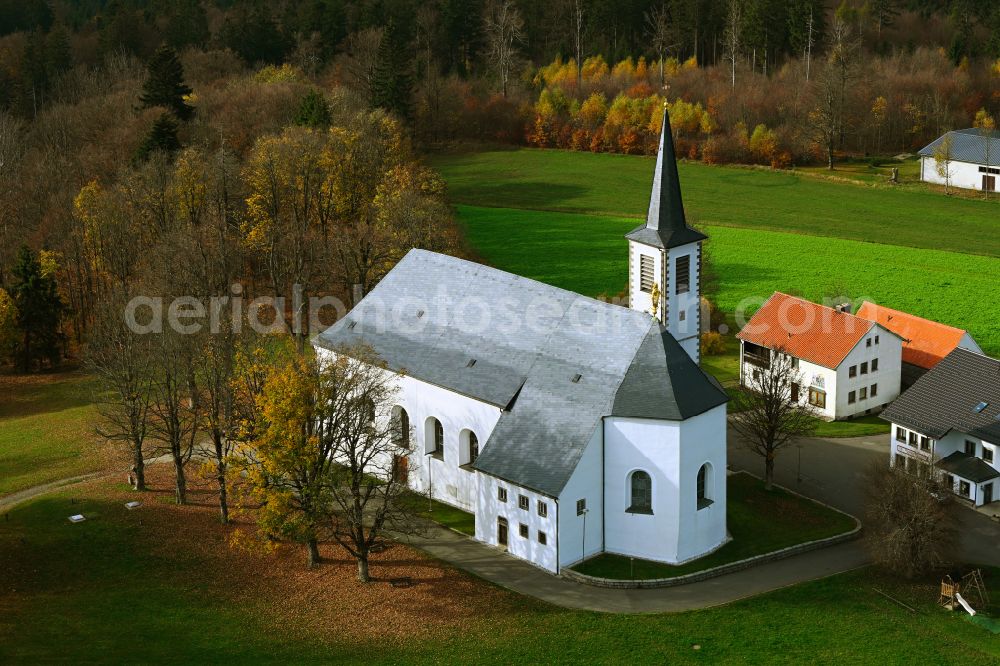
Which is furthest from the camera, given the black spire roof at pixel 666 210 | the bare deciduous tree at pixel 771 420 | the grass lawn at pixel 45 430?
the grass lawn at pixel 45 430

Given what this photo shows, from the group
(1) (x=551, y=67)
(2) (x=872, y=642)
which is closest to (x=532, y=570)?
(2) (x=872, y=642)

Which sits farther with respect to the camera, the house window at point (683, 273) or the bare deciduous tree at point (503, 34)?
the bare deciduous tree at point (503, 34)

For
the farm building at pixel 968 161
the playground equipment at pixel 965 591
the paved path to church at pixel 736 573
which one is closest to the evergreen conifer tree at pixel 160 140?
the paved path to church at pixel 736 573

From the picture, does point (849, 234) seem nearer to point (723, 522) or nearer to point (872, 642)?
point (723, 522)

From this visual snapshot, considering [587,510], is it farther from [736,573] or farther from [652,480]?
[736,573]

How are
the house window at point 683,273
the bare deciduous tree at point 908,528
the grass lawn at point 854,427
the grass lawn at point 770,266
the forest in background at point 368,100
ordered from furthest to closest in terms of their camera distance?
the grass lawn at point 770,266
the forest in background at point 368,100
the grass lawn at point 854,427
the house window at point 683,273
the bare deciduous tree at point 908,528

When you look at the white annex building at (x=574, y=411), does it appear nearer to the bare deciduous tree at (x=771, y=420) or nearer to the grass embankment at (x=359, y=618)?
the grass embankment at (x=359, y=618)
